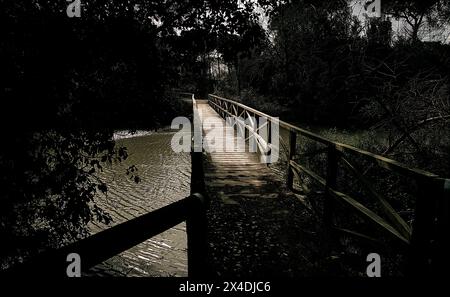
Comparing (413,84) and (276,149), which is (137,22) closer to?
(276,149)

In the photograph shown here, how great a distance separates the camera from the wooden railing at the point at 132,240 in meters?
1.27

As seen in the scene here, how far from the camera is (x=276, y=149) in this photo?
7.43 meters

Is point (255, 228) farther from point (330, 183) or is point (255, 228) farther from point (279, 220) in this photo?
point (330, 183)

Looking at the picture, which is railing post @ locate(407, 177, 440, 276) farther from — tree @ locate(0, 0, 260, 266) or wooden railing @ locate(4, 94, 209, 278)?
tree @ locate(0, 0, 260, 266)

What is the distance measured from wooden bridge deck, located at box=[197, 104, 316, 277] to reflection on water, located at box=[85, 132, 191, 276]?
1.29m

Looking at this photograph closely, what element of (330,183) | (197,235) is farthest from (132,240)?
(330,183)

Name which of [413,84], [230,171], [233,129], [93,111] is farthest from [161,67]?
[233,129]

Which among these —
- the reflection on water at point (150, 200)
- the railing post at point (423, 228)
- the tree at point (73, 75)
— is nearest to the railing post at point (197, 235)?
the tree at point (73, 75)

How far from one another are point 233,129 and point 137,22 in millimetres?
10351

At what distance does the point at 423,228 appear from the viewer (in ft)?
8.48

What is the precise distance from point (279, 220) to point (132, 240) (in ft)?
11.0

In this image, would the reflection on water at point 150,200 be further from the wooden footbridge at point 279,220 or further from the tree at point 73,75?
the tree at point 73,75

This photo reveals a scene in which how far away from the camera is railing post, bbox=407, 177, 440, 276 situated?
2492 mm
